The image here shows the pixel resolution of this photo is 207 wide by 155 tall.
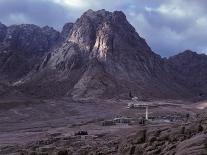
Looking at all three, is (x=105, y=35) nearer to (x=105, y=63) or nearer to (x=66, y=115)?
(x=105, y=63)

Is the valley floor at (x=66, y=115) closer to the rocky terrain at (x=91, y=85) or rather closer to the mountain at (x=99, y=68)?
the rocky terrain at (x=91, y=85)

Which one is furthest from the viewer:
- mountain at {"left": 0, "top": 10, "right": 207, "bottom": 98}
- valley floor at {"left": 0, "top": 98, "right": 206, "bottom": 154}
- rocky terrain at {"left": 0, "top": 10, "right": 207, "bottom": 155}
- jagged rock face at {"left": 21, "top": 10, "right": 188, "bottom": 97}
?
jagged rock face at {"left": 21, "top": 10, "right": 188, "bottom": 97}

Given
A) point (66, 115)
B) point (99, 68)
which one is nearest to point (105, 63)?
point (99, 68)

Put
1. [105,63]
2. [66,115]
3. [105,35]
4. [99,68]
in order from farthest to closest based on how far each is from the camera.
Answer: [105,35] → [105,63] → [99,68] → [66,115]

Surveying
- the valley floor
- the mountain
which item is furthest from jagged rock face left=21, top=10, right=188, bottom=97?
the valley floor

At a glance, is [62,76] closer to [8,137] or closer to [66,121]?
[66,121]

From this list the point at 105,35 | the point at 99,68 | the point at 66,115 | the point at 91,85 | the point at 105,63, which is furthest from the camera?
the point at 105,35

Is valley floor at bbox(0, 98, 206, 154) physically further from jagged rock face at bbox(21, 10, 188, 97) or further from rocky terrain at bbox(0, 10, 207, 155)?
jagged rock face at bbox(21, 10, 188, 97)

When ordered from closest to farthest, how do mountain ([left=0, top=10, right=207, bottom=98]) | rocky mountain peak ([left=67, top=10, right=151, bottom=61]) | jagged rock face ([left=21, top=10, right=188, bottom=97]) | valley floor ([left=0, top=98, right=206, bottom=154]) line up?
1. valley floor ([left=0, top=98, right=206, bottom=154])
2. mountain ([left=0, top=10, right=207, bottom=98])
3. jagged rock face ([left=21, top=10, right=188, bottom=97])
4. rocky mountain peak ([left=67, top=10, right=151, bottom=61])

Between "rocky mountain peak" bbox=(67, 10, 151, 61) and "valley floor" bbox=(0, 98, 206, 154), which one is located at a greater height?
"rocky mountain peak" bbox=(67, 10, 151, 61)
